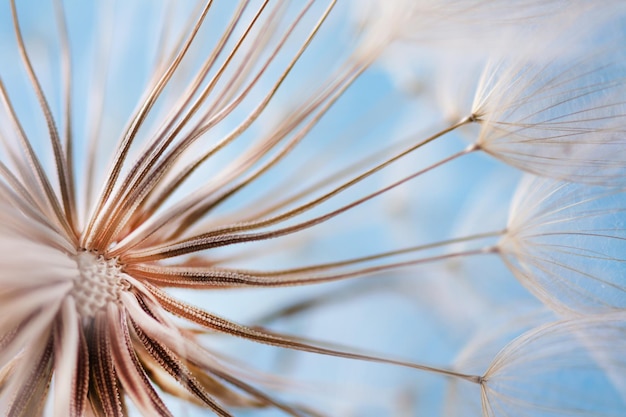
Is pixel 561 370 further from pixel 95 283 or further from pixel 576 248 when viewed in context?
pixel 95 283

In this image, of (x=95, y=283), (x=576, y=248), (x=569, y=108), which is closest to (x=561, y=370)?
(x=576, y=248)

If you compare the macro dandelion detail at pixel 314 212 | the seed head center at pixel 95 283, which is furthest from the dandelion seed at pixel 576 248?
the seed head center at pixel 95 283

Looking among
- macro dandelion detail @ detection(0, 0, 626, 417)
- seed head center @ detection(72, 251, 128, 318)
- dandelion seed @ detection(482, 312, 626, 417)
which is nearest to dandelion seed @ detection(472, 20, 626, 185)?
macro dandelion detail @ detection(0, 0, 626, 417)

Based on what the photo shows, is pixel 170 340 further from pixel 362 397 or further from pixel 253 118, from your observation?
pixel 362 397

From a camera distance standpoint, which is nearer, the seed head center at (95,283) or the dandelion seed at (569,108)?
the seed head center at (95,283)

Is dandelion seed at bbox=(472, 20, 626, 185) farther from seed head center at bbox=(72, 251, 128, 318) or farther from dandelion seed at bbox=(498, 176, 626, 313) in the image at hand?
seed head center at bbox=(72, 251, 128, 318)

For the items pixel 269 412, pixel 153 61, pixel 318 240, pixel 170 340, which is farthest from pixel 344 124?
pixel 170 340

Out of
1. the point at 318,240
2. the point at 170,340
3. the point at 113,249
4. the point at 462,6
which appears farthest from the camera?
the point at 318,240

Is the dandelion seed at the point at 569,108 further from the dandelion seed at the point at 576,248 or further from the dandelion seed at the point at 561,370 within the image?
the dandelion seed at the point at 561,370
